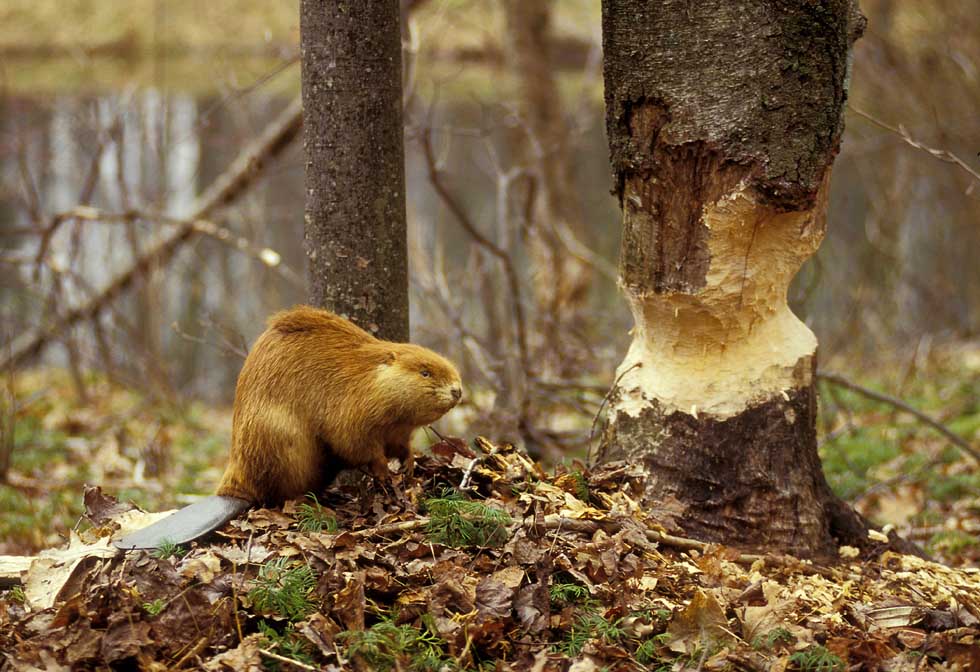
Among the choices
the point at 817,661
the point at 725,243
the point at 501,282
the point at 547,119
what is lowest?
the point at 817,661

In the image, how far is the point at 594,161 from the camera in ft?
42.2

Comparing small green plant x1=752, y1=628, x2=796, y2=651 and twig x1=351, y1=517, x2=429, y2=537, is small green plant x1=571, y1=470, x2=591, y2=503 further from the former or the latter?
small green plant x1=752, y1=628, x2=796, y2=651

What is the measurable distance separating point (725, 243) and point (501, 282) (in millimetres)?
3832

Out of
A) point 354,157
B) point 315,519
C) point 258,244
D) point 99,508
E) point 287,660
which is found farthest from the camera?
point 258,244

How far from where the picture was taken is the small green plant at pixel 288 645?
2.31 meters

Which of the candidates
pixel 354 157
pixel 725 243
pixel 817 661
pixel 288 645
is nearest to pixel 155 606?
pixel 288 645

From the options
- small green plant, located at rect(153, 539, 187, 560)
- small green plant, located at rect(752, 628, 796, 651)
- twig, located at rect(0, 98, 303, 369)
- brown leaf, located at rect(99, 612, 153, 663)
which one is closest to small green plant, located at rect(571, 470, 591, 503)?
small green plant, located at rect(752, 628, 796, 651)

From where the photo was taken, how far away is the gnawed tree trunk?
113 inches

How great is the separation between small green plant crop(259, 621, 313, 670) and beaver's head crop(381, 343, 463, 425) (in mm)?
701

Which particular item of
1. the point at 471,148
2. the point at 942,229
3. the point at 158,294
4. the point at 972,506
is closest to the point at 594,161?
the point at 471,148

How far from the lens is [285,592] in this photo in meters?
2.46

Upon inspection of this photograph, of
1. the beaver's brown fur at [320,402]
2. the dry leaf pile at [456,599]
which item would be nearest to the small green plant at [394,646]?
the dry leaf pile at [456,599]

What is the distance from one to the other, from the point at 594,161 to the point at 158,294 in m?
7.06

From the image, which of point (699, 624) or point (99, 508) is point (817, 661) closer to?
point (699, 624)
